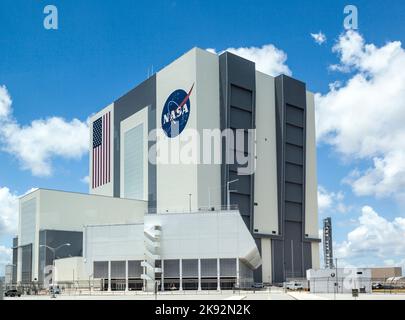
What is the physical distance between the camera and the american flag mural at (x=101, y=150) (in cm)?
14762

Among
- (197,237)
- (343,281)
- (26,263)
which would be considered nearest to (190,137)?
(197,237)

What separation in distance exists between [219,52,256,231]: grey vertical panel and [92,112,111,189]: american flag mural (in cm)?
4600

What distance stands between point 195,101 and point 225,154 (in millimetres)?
12565

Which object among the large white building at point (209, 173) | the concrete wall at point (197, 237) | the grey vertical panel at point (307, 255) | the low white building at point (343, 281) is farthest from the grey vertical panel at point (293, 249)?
the low white building at point (343, 281)

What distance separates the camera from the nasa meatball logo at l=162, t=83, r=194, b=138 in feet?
365

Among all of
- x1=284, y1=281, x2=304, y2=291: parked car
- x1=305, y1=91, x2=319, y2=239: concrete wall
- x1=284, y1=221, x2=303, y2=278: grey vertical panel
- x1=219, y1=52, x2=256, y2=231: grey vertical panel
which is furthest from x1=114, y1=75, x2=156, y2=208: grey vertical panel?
x1=305, y1=91, x2=319, y2=239: concrete wall

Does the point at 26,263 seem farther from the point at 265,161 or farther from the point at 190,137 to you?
the point at 265,161

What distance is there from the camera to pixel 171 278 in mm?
91625

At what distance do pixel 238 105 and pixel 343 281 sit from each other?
168ft

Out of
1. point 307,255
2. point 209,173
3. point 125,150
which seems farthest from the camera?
point 125,150

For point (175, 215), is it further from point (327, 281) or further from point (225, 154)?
point (327, 281)

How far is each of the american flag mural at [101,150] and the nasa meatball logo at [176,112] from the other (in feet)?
112

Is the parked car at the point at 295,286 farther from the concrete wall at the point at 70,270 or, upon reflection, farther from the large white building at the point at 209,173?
the concrete wall at the point at 70,270

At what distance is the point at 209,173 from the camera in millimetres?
107812
